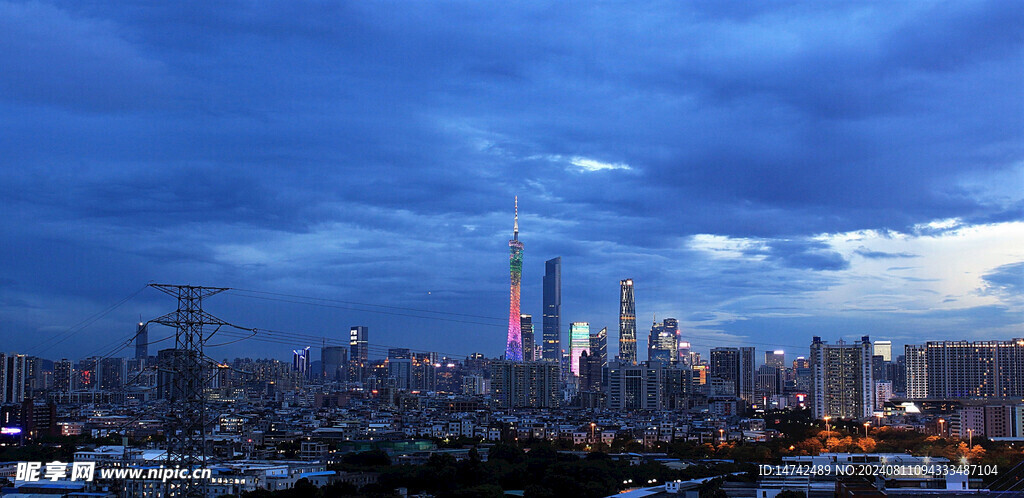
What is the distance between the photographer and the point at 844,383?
56.4m

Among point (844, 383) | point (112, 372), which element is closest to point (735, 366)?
point (844, 383)

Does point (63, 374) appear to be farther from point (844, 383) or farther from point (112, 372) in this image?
point (844, 383)

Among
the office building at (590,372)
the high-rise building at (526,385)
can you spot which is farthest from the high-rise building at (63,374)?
the office building at (590,372)

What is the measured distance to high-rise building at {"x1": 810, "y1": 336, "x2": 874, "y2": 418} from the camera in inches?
2199

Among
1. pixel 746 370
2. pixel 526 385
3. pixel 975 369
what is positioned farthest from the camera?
pixel 746 370

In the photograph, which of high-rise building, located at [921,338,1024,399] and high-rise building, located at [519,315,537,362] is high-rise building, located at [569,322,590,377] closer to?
high-rise building, located at [519,315,537,362]

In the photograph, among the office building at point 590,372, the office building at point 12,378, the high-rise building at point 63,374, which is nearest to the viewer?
the office building at point 12,378

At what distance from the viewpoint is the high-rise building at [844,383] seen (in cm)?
5584

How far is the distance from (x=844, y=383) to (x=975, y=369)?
11697mm

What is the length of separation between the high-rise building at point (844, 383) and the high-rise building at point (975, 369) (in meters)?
8.81

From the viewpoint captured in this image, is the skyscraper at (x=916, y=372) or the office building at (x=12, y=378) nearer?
the office building at (x=12, y=378)

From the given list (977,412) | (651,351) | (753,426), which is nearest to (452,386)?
(651,351)

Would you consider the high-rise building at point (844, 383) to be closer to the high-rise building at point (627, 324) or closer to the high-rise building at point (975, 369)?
the high-rise building at point (975, 369)

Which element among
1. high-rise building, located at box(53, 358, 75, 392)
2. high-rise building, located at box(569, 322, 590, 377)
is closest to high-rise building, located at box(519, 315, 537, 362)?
high-rise building, located at box(569, 322, 590, 377)
